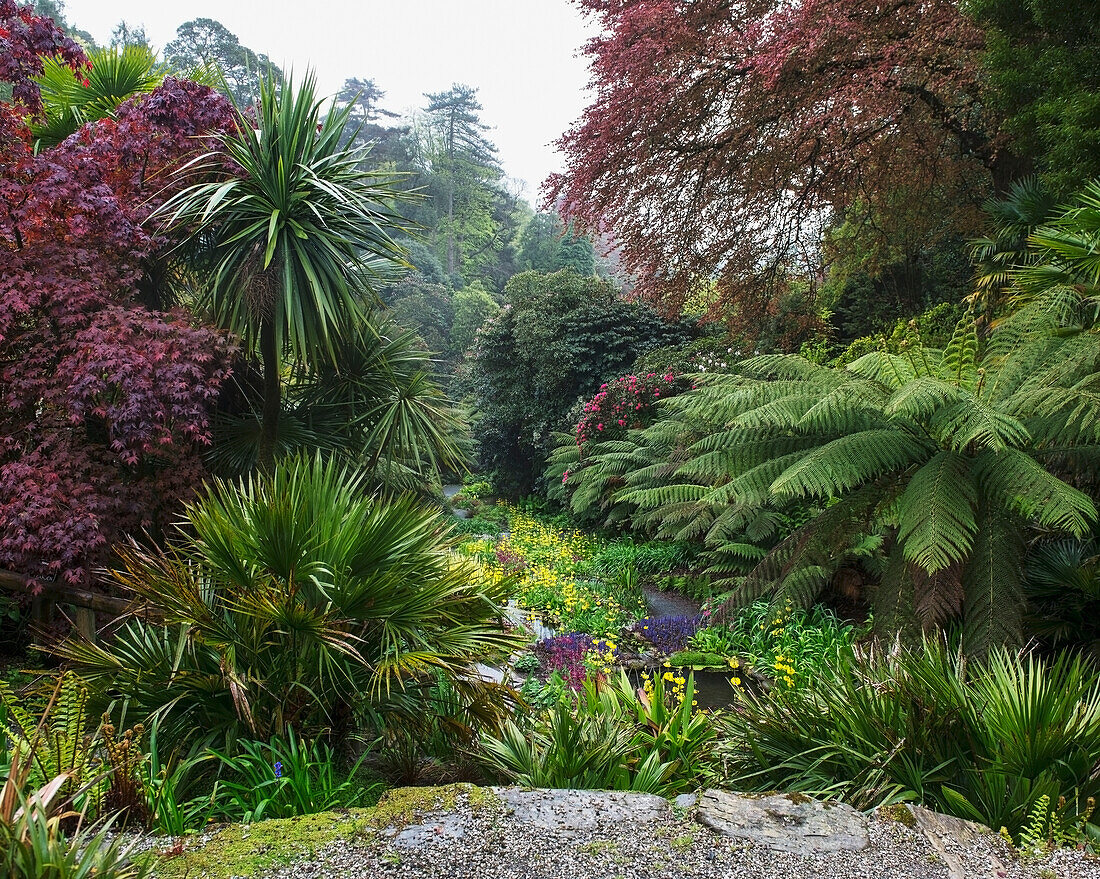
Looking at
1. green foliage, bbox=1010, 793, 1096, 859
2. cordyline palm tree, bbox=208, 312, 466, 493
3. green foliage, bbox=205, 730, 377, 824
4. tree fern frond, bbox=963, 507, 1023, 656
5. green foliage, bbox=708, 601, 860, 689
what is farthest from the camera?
cordyline palm tree, bbox=208, 312, 466, 493

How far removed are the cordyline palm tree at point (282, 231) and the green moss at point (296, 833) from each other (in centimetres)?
482

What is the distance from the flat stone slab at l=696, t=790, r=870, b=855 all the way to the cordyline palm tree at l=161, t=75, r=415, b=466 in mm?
5284

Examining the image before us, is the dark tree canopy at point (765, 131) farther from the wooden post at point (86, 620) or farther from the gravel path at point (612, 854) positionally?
the wooden post at point (86, 620)

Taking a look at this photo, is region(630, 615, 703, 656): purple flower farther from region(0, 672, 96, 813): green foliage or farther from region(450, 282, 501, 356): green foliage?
region(450, 282, 501, 356): green foliage

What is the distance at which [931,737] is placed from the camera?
2973 mm

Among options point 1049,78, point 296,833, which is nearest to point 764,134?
point 1049,78

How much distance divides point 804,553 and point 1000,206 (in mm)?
5604

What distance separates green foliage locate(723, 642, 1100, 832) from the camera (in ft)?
8.66

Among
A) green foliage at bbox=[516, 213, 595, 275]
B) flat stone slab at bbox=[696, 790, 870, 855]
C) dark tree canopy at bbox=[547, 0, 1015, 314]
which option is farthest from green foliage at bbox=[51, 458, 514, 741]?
green foliage at bbox=[516, 213, 595, 275]

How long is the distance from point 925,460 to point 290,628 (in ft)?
11.0

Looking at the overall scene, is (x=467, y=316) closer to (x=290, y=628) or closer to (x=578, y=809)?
(x=290, y=628)

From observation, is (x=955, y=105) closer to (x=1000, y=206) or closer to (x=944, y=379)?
(x=1000, y=206)

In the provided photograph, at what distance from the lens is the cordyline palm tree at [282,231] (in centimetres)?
647

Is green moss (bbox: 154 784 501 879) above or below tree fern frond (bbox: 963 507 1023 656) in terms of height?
below
